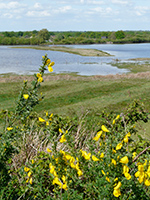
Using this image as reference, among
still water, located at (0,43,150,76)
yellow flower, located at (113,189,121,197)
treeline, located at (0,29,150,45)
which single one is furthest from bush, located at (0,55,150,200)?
treeline, located at (0,29,150,45)

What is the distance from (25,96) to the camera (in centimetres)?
267

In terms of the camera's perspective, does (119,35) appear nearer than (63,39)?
No

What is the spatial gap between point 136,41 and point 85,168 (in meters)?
138

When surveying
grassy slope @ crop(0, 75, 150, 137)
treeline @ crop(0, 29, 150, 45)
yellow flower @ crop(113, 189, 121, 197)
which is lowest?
grassy slope @ crop(0, 75, 150, 137)

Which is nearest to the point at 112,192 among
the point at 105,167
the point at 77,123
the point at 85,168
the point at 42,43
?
the point at 105,167

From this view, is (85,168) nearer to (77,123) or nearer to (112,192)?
(112,192)

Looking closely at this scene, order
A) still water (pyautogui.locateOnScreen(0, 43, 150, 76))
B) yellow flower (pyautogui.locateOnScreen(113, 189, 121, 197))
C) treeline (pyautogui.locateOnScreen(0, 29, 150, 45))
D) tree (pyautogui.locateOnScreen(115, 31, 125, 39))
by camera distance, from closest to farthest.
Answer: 1. yellow flower (pyautogui.locateOnScreen(113, 189, 121, 197))
2. still water (pyautogui.locateOnScreen(0, 43, 150, 76))
3. treeline (pyautogui.locateOnScreen(0, 29, 150, 45))
4. tree (pyautogui.locateOnScreen(115, 31, 125, 39))

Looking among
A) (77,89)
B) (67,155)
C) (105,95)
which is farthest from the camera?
(77,89)

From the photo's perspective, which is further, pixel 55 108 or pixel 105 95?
pixel 105 95

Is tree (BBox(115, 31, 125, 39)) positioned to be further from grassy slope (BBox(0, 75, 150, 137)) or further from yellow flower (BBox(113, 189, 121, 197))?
yellow flower (BBox(113, 189, 121, 197))

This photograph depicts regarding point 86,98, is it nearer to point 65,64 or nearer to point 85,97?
point 85,97

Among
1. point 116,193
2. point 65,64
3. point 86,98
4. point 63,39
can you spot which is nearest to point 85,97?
point 86,98

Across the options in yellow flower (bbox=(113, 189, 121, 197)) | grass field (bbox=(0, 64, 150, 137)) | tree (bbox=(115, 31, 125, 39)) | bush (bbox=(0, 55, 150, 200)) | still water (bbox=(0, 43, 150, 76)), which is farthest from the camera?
tree (bbox=(115, 31, 125, 39))

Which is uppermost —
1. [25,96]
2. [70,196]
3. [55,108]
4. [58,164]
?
[25,96]
